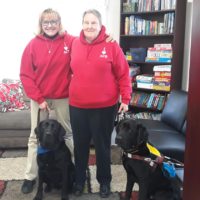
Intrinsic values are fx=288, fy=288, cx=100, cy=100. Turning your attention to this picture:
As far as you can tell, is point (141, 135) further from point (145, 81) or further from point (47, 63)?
point (145, 81)

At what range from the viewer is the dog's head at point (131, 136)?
1875 millimetres

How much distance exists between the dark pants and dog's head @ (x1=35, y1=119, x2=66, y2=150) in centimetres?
10

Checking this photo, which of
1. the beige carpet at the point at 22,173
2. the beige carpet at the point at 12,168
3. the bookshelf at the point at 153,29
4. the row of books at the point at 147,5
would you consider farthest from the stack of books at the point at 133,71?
the beige carpet at the point at 12,168

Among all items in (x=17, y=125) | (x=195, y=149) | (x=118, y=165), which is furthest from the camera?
(x=17, y=125)

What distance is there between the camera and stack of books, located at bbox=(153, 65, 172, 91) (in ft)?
11.5

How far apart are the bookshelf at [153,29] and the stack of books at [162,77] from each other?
0.17 feet

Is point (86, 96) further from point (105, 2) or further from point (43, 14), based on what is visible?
point (105, 2)

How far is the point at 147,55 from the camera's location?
371cm

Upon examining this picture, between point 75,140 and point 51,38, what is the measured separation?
0.76 meters

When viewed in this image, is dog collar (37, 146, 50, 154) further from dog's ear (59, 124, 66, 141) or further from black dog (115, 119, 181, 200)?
black dog (115, 119, 181, 200)

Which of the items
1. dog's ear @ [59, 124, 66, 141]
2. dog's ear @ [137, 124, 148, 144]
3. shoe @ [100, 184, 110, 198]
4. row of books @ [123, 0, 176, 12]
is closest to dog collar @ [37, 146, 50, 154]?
dog's ear @ [59, 124, 66, 141]

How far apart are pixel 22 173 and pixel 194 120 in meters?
2.09

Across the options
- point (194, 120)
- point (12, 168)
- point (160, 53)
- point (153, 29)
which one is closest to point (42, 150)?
point (12, 168)

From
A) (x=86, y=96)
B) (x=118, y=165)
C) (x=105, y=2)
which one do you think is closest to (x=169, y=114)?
(x=118, y=165)
